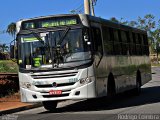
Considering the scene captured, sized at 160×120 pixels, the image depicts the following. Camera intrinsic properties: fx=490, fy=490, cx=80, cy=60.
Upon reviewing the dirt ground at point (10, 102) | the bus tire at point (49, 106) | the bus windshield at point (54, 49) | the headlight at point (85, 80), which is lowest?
the dirt ground at point (10, 102)

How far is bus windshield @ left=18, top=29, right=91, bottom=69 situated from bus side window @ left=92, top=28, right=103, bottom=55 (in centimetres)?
60

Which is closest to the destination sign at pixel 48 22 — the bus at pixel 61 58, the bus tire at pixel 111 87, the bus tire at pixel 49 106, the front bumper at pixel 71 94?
the bus at pixel 61 58

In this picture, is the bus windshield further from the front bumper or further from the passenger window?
the passenger window

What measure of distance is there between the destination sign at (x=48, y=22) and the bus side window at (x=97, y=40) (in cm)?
86

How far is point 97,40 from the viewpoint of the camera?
16938mm

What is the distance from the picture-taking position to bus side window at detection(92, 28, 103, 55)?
54.5ft

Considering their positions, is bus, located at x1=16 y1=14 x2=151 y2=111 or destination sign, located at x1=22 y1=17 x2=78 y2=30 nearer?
bus, located at x1=16 y1=14 x2=151 y2=111

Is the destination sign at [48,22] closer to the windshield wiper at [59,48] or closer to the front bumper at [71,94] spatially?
the windshield wiper at [59,48]

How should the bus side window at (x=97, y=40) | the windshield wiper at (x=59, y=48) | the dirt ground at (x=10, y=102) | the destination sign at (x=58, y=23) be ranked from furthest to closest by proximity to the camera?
1. the dirt ground at (x=10, y=102)
2. the bus side window at (x=97, y=40)
3. the destination sign at (x=58, y=23)
4. the windshield wiper at (x=59, y=48)

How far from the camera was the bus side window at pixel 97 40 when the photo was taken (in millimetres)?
16625

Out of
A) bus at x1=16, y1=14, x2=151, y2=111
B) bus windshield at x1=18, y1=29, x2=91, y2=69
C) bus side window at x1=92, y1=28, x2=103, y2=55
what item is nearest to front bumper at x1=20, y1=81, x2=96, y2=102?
bus at x1=16, y1=14, x2=151, y2=111

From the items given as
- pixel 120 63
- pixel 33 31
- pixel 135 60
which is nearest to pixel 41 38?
pixel 33 31

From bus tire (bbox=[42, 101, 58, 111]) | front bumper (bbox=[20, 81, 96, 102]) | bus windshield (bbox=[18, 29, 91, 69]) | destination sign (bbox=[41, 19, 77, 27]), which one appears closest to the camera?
front bumper (bbox=[20, 81, 96, 102])

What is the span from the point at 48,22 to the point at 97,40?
1.81 m
